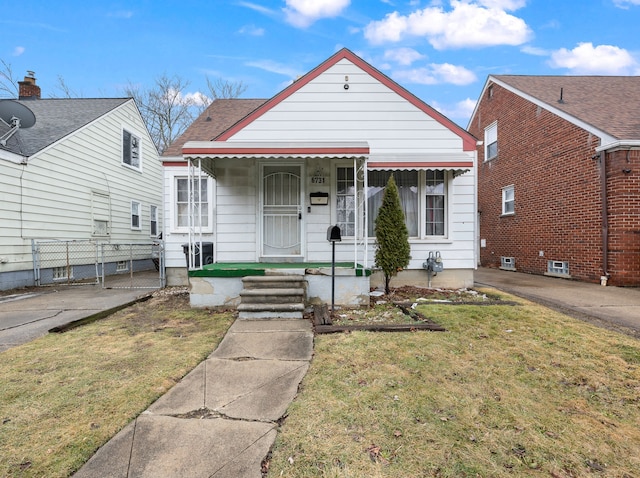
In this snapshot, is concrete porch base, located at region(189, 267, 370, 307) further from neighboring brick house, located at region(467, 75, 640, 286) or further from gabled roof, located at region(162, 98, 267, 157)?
neighboring brick house, located at region(467, 75, 640, 286)

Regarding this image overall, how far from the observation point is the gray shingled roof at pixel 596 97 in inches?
330

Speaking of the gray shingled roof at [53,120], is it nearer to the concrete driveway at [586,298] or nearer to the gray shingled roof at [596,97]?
the concrete driveway at [586,298]

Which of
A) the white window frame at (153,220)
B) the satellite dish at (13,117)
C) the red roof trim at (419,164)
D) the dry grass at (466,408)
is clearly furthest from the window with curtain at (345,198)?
the white window frame at (153,220)

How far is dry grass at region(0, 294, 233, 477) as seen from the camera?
1973mm

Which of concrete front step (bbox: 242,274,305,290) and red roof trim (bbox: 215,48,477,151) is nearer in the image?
concrete front step (bbox: 242,274,305,290)

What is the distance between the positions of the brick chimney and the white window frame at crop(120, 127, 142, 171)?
13.0 ft

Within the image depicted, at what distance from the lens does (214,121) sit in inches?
380

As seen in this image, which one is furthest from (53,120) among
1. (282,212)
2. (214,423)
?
(214,423)

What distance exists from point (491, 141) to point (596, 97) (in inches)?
141

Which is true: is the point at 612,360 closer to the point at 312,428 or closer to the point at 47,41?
the point at 312,428

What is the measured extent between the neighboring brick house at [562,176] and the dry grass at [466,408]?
5687 mm

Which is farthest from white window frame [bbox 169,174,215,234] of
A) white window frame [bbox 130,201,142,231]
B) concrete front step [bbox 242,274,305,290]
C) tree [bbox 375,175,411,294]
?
white window frame [bbox 130,201,142,231]

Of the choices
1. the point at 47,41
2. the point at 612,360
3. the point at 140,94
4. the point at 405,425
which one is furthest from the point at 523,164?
the point at 140,94

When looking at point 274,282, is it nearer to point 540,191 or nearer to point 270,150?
point 270,150
